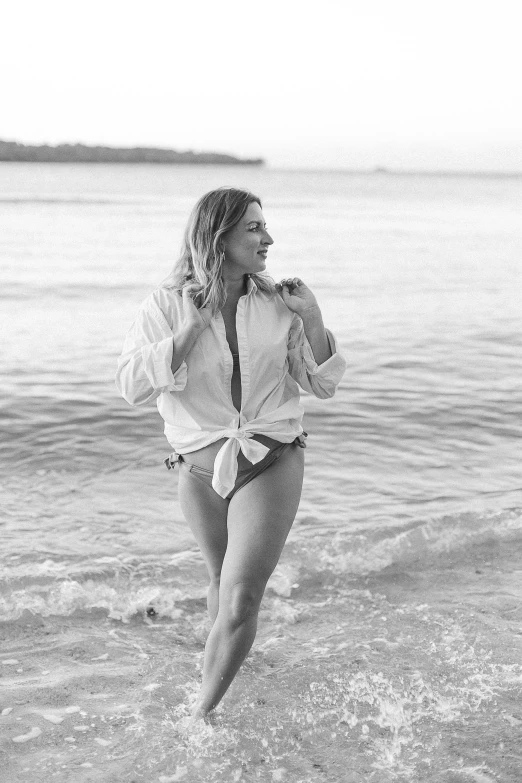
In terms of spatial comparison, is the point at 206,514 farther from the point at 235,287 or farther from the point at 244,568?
the point at 235,287

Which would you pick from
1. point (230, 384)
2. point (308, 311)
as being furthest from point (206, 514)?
point (308, 311)

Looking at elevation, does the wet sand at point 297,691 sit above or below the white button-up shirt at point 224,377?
below

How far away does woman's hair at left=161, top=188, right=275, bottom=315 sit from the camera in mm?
3701

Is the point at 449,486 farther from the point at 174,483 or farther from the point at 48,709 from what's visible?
the point at 48,709

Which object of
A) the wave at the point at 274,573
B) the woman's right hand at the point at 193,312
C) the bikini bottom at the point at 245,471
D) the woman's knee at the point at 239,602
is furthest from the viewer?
the wave at the point at 274,573

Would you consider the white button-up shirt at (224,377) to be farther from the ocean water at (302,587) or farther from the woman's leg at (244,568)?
the ocean water at (302,587)

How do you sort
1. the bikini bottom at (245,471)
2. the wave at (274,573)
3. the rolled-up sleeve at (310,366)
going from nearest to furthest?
1. the bikini bottom at (245,471)
2. the rolled-up sleeve at (310,366)
3. the wave at (274,573)

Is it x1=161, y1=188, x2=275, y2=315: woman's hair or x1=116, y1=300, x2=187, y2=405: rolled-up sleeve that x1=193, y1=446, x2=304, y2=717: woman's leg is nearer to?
x1=116, y1=300, x2=187, y2=405: rolled-up sleeve

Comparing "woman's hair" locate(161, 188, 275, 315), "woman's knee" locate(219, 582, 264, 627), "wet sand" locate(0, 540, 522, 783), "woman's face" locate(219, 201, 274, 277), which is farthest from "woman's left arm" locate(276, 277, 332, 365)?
"wet sand" locate(0, 540, 522, 783)

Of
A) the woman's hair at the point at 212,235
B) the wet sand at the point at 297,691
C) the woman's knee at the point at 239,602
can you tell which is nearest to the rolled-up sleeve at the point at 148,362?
the woman's hair at the point at 212,235

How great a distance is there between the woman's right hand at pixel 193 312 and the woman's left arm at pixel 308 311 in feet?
1.18

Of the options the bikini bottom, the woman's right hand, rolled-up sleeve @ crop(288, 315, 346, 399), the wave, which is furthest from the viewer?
the wave

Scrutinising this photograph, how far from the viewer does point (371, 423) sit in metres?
9.11

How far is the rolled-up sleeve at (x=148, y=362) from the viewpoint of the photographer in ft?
11.7
